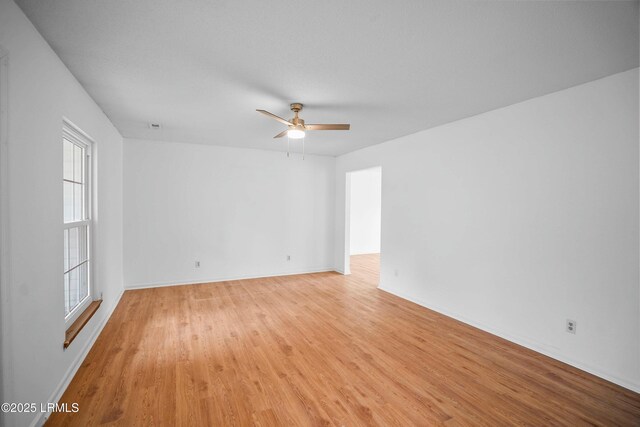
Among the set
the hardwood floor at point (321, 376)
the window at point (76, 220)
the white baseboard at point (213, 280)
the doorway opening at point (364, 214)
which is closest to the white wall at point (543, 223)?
the hardwood floor at point (321, 376)

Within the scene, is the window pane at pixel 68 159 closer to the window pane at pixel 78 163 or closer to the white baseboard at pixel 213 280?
the window pane at pixel 78 163

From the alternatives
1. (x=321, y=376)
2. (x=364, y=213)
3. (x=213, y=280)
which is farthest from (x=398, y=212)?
(x=364, y=213)

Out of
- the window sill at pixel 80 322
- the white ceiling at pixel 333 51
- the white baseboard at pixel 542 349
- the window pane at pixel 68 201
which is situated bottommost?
the white baseboard at pixel 542 349

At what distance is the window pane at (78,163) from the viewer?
282cm

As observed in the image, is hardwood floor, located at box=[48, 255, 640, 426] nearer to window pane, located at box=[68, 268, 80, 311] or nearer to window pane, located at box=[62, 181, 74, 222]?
window pane, located at box=[68, 268, 80, 311]

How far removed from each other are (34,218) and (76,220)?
124 centimetres

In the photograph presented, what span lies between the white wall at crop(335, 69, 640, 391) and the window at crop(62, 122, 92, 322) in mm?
4182

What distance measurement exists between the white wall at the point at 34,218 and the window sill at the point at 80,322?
0.10 m

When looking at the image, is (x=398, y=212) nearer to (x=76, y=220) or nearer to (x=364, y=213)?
(x=76, y=220)

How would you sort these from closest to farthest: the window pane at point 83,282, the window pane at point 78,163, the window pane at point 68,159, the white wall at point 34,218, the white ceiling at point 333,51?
the white wall at point 34,218, the white ceiling at point 333,51, the window pane at point 68,159, the window pane at point 78,163, the window pane at point 83,282

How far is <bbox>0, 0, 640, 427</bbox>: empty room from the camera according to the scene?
1.73 metres

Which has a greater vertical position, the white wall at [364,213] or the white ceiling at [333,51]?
the white ceiling at [333,51]

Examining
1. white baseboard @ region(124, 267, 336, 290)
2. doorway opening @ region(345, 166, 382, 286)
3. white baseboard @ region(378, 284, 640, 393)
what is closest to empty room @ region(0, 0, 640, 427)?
white baseboard @ region(378, 284, 640, 393)

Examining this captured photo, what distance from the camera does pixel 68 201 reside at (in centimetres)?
266
